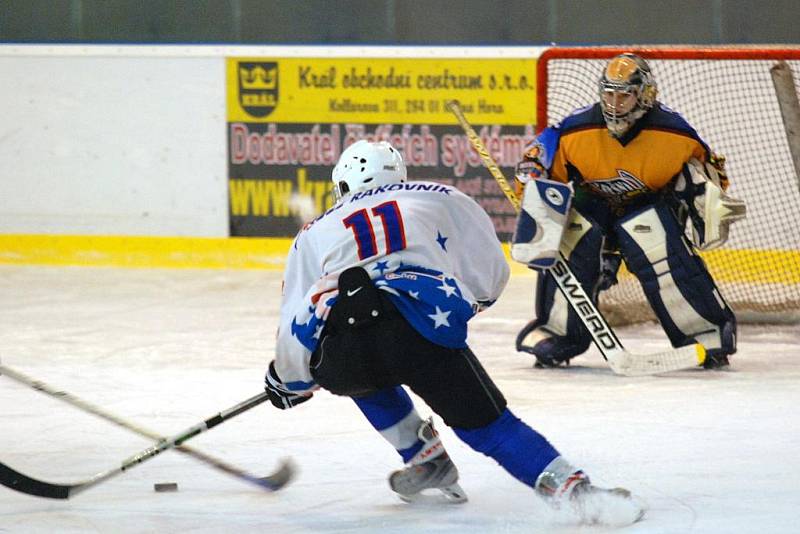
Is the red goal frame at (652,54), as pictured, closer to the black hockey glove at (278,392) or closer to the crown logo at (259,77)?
the crown logo at (259,77)

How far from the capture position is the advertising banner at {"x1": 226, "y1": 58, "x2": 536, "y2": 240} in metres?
6.34

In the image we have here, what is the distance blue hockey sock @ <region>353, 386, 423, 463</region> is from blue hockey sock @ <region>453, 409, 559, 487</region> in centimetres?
25

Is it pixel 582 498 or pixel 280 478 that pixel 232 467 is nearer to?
pixel 280 478

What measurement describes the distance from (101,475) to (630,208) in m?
2.09

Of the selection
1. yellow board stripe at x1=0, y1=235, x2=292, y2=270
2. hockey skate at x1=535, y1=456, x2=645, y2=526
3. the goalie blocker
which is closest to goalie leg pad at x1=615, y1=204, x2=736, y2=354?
the goalie blocker

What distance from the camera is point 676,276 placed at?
4.50m

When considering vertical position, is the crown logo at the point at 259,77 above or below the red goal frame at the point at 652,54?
below

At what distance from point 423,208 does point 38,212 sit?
4.29 meters

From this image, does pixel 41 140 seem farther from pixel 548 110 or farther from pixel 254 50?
pixel 548 110

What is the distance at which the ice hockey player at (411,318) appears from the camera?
2.74 m

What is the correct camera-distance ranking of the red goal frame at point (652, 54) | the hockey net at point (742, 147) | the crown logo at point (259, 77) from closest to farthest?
the red goal frame at point (652, 54) → the hockey net at point (742, 147) → the crown logo at point (259, 77)

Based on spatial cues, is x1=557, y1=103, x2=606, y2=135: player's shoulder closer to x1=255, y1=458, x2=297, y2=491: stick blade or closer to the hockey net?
the hockey net

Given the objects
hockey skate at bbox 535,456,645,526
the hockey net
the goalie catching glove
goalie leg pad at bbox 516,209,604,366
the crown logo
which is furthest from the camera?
the crown logo

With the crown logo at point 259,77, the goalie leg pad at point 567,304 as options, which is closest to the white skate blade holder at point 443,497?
the goalie leg pad at point 567,304
